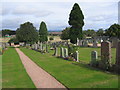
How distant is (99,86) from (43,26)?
61.9 metres

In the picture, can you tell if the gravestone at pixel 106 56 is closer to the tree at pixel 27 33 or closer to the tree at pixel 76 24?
the tree at pixel 76 24

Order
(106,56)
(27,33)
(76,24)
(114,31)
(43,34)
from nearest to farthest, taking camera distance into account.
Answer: (106,56) < (76,24) < (27,33) < (114,31) < (43,34)

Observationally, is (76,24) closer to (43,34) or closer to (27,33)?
(27,33)

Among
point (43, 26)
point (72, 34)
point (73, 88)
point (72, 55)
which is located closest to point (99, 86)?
point (73, 88)

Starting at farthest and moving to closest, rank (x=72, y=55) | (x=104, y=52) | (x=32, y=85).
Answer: (x=72, y=55), (x=104, y=52), (x=32, y=85)

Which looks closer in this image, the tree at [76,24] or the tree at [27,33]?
the tree at [76,24]

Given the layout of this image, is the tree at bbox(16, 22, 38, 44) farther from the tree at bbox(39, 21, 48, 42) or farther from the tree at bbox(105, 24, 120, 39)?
the tree at bbox(105, 24, 120, 39)

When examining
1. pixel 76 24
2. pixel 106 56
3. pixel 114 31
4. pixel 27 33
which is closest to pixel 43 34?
pixel 27 33

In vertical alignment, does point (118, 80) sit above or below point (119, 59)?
below

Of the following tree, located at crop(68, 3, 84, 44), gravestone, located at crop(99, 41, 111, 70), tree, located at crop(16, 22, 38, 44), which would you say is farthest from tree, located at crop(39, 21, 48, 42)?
gravestone, located at crop(99, 41, 111, 70)

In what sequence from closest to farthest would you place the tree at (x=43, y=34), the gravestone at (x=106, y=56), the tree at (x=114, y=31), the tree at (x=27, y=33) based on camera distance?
the gravestone at (x=106, y=56) < the tree at (x=27, y=33) < the tree at (x=114, y=31) < the tree at (x=43, y=34)

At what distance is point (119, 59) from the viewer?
1003cm

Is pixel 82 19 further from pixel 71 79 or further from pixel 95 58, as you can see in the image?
pixel 71 79

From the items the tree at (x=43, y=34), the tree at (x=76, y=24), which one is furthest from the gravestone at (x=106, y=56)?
the tree at (x=43, y=34)
